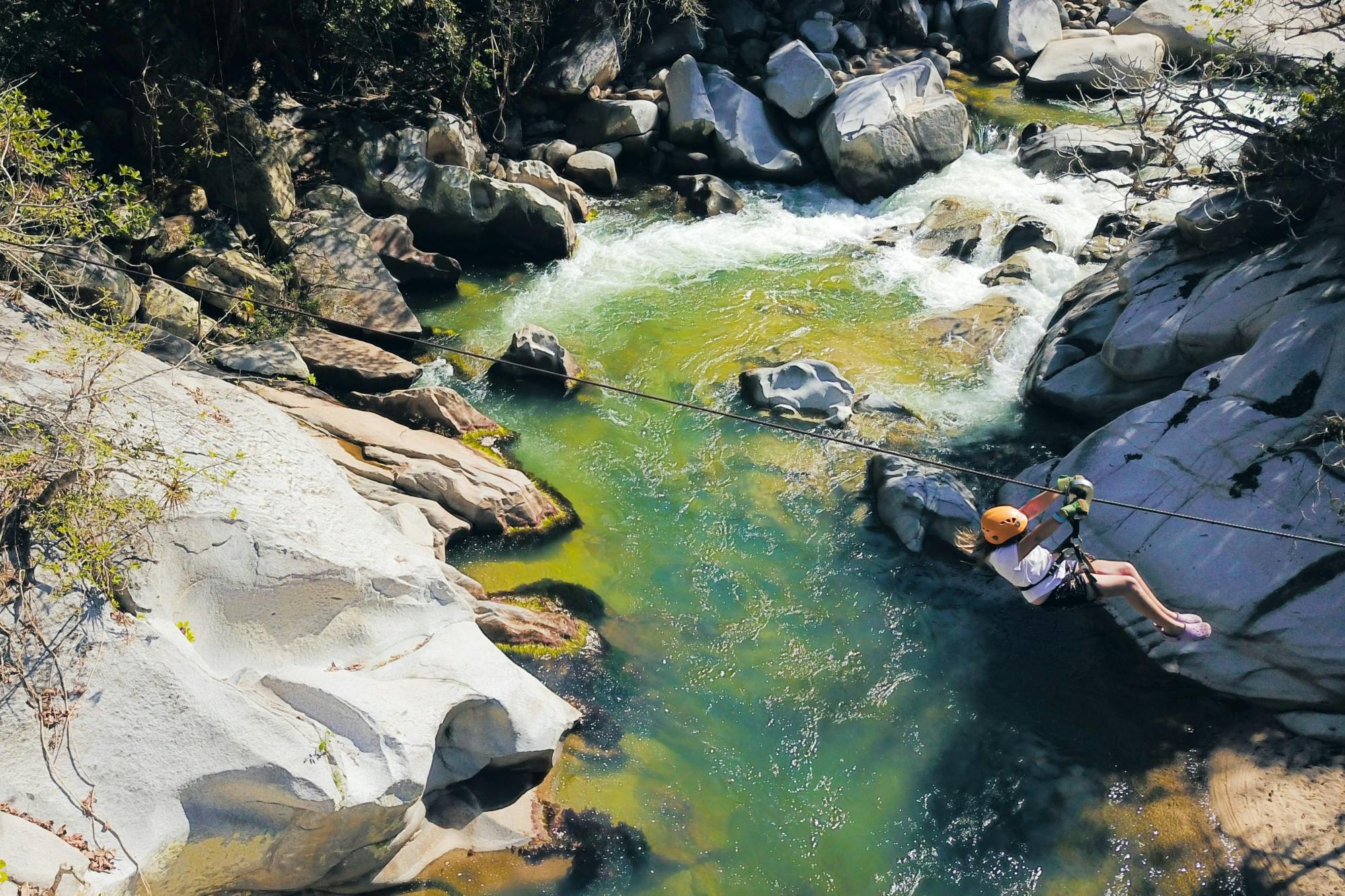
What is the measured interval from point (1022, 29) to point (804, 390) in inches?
480

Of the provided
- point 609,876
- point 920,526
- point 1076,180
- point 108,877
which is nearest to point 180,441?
point 108,877

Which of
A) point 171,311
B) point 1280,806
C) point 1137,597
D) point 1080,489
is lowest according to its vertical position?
point 1280,806

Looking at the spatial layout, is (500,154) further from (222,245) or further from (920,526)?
(920,526)


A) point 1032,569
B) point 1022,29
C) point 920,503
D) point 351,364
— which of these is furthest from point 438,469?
point 1022,29

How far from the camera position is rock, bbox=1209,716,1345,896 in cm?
693

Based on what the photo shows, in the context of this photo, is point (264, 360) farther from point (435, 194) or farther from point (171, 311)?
point (435, 194)

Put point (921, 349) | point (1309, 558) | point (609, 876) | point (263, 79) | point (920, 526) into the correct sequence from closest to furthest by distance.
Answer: point (609, 876), point (1309, 558), point (920, 526), point (921, 349), point (263, 79)

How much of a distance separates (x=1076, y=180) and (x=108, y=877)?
15.8 m

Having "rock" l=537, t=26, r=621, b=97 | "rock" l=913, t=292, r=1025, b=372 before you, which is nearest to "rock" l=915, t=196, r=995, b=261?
"rock" l=913, t=292, r=1025, b=372

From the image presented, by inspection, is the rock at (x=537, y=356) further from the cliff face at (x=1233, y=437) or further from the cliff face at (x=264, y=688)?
the cliff face at (x=1233, y=437)

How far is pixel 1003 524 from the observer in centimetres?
760

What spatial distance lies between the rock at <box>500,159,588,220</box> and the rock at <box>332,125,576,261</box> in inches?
30.0

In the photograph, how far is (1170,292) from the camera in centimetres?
1078

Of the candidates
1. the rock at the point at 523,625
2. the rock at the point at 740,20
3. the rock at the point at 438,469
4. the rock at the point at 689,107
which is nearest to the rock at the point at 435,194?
the rock at the point at 689,107
